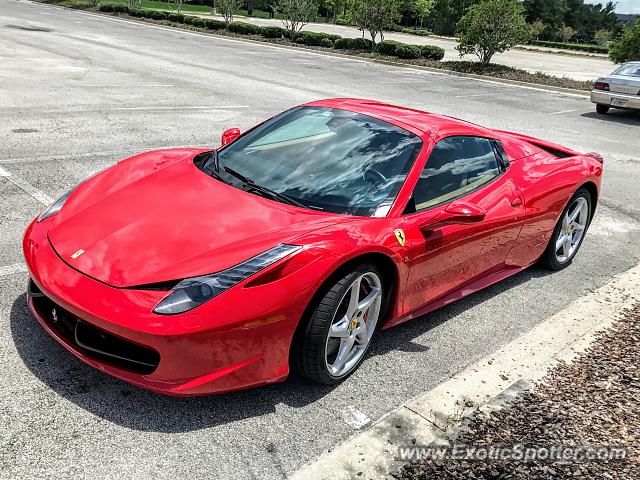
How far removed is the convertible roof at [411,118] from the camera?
407cm

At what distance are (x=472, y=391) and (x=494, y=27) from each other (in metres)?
22.9

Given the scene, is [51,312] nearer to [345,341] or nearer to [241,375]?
[241,375]

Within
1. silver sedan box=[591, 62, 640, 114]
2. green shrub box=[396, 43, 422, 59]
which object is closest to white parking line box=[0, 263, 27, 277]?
silver sedan box=[591, 62, 640, 114]

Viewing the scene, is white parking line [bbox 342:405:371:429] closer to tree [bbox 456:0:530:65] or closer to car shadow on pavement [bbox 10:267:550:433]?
car shadow on pavement [bbox 10:267:550:433]

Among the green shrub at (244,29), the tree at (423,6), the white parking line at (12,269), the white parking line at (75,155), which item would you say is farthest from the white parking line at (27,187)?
the tree at (423,6)

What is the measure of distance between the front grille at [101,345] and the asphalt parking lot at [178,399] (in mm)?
275

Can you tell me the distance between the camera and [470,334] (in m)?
4.07

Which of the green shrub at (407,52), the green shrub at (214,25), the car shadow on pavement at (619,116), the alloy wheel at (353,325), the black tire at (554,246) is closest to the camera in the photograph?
the alloy wheel at (353,325)

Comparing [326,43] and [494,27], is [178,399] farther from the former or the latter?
[326,43]

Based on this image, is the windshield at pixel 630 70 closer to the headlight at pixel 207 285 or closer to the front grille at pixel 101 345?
the headlight at pixel 207 285

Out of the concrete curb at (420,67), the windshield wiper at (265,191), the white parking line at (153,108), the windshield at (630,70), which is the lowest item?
the white parking line at (153,108)

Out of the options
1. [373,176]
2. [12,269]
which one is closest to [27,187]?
[12,269]

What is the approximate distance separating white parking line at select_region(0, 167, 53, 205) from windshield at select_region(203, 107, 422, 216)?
238cm

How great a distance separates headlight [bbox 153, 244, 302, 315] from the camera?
106 inches
